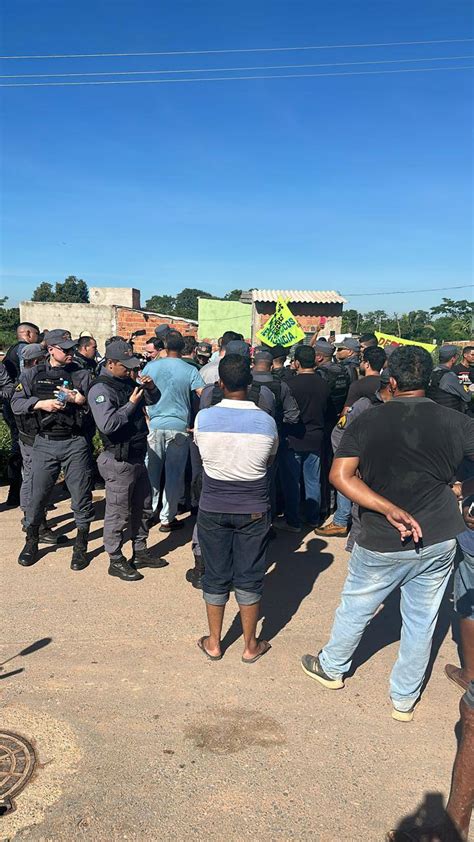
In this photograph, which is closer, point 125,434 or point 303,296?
point 125,434

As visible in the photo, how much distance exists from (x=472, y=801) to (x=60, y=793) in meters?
1.76

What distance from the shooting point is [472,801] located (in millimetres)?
2152

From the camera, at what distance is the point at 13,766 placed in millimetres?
2619

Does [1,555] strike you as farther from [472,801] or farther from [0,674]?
[472,801]

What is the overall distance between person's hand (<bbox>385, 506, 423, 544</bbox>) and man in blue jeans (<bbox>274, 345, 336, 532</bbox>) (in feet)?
10.2

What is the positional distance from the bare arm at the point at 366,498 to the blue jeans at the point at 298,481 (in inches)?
116

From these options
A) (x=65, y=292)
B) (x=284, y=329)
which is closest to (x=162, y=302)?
(x=65, y=292)

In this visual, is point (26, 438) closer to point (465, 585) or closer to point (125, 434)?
point (125, 434)

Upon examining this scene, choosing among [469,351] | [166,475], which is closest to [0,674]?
[166,475]

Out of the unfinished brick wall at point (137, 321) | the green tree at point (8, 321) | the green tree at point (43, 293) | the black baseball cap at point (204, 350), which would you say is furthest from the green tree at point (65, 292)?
the black baseball cap at point (204, 350)

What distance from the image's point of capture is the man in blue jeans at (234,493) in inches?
130

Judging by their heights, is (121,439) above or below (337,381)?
below

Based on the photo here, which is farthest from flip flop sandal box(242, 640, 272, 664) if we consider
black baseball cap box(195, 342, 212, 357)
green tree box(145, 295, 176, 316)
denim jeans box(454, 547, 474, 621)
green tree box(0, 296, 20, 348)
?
green tree box(145, 295, 176, 316)

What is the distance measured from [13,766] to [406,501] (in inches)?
91.3
